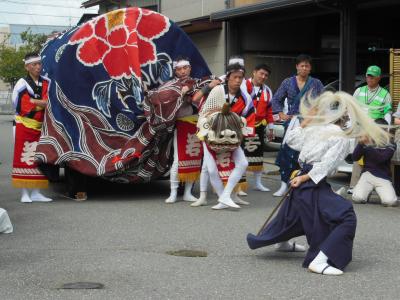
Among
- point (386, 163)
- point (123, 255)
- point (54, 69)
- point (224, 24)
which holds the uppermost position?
point (224, 24)

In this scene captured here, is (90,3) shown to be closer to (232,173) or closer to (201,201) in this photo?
(201,201)

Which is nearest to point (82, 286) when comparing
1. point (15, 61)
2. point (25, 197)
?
point (25, 197)

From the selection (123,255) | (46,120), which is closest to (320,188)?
(123,255)

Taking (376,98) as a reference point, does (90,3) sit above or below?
above

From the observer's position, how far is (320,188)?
5891 mm

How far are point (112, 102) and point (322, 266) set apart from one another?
4.51 m

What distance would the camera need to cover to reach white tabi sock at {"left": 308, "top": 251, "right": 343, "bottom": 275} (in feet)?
18.3

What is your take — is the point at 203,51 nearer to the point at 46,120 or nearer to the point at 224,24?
the point at 224,24

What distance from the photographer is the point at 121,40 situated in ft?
30.8

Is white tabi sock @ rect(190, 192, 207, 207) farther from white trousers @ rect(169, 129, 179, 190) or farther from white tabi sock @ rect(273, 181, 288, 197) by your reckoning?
white tabi sock @ rect(273, 181, 288, 197)

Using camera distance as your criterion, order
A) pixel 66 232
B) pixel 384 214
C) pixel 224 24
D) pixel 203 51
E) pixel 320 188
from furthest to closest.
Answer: pixel 203 51
pixel 224 24
pixel 384 214
pixel 66 232
pixel 320 188

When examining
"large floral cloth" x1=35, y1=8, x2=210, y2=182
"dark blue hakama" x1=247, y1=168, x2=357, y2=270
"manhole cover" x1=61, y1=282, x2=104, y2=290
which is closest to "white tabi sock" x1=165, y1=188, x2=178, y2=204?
"large floral cloth" x1=35, y1=8, x2=210, y2=182

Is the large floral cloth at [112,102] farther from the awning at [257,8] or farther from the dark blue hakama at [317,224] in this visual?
the awning at [257,8]

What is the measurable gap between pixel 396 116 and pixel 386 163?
662mm
